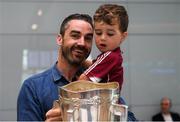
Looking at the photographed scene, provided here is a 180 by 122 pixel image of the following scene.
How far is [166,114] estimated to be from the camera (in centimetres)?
379

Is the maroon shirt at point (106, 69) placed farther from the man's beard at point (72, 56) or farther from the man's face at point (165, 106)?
the man's face at point (165, 106)

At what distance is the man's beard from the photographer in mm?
1009

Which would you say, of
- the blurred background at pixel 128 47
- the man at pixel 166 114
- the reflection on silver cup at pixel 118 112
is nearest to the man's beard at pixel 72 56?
the reflection on silver cup at pixel 118 112

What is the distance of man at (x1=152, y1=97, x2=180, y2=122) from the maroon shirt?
8.81 ft

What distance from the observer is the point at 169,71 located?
3.97 meters

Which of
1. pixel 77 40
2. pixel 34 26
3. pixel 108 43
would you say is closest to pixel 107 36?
pixel 108 43

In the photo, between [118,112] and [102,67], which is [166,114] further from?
[118,112]

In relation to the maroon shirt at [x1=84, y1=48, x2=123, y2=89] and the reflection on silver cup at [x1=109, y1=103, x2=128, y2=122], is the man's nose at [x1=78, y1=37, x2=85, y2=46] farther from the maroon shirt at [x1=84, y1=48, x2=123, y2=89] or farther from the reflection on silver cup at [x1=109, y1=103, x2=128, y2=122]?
the reflection on silver cup at [x1=109, y1=103, x2=128, y2=122]

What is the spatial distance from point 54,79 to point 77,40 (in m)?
0.14

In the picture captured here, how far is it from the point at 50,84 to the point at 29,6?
9.43 ft

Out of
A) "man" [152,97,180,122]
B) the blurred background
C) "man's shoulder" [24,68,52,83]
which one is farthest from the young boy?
"man" [152,97,180,122]

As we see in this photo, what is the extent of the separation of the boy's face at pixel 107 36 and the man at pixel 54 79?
5 cm

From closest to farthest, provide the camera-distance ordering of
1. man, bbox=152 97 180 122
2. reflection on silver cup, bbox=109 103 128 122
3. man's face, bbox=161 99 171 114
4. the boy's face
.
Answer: reflection on silver cup, bbox=109 103 128 122 < the boy's face < man, bbox=152 97 180 122 < man's face, bbox=161 99 171 114

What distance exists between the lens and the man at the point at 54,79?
1.01 meters
